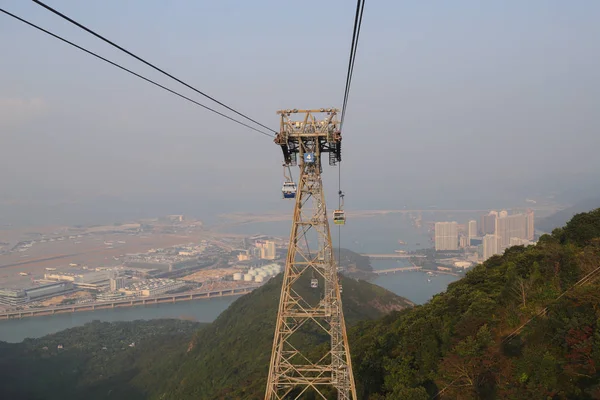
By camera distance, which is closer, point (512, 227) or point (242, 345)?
point (242, 345)

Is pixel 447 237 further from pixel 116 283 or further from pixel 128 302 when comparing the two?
pixel 116 283

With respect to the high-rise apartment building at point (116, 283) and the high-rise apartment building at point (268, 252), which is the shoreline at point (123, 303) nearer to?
the high-rise apartment building at point (116, 283)

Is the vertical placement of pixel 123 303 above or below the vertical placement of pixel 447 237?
below

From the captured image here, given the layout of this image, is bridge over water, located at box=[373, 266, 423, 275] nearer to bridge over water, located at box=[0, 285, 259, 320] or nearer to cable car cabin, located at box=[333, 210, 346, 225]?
bridge over water, located at box=[0, 285, 259, 320]

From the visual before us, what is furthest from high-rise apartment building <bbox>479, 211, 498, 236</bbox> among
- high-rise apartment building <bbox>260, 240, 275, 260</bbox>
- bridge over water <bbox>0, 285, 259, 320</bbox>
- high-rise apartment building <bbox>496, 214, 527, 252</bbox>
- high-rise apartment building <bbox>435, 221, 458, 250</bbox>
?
bridge over water <bbox>0, 285, 259, 320</bbox>

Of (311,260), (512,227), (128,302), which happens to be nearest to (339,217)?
(311,260)

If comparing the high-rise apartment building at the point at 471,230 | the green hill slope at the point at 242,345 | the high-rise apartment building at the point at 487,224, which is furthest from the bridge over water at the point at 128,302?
the high-rise apartment building at the point at 487,224
